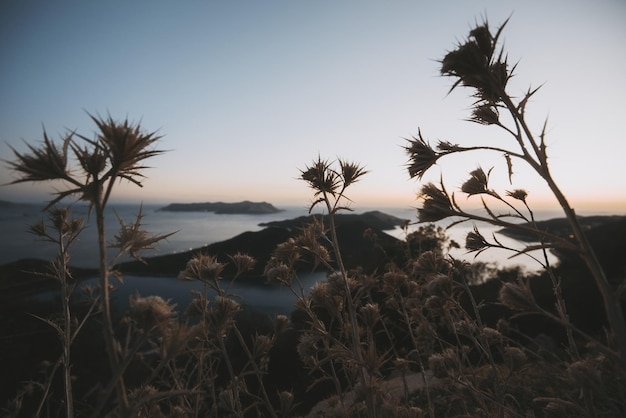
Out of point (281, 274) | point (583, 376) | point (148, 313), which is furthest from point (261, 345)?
point (583, 376)

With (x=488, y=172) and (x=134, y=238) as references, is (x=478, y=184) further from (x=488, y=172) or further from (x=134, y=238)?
(x=134, y=238)

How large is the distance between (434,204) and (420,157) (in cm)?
42

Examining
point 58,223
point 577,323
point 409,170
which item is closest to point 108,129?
point 409,170

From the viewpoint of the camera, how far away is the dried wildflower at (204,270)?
303cm

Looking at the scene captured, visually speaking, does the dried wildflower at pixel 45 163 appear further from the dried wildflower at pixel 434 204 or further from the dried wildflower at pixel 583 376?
the dried wildflower at pixel 583 376

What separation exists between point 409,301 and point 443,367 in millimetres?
946

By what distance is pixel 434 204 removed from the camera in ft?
5.75

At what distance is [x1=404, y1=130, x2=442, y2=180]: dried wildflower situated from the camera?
1.97m

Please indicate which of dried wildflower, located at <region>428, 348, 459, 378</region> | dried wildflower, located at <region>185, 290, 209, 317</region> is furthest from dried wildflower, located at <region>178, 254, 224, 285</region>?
dried wildflower, located at <region>428, 348, 459, 378</region>

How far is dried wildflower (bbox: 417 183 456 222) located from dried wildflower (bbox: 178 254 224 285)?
7.19 ft

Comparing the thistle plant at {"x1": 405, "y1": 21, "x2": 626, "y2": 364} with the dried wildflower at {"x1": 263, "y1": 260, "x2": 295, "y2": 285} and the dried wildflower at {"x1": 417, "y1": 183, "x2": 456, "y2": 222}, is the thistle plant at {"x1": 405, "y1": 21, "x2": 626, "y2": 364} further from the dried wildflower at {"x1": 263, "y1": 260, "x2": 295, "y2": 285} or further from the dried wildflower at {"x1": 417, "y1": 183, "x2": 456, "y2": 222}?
the dried wildflower at {"x1": 263, "y1": 260, "x2": 295, "y2": 285}

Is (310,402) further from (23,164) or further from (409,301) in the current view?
(23,164)

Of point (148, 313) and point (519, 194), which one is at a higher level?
point (519, 194)

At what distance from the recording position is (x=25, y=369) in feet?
44.4
